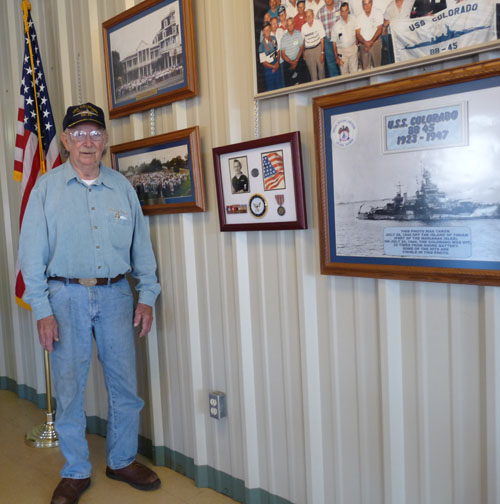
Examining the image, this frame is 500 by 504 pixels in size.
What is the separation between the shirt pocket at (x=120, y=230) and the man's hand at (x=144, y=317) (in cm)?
31

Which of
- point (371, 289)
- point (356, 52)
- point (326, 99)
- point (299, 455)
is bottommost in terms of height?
point (299, 455)

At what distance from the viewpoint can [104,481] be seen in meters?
2.51

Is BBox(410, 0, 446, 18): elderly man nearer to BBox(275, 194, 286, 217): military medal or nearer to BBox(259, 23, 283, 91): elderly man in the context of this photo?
BBox(259, 23, 283, 91): elderly man

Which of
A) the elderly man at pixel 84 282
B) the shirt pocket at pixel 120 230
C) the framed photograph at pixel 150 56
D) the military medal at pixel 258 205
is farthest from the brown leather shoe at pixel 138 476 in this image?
the framed photograph at pixel 150 56

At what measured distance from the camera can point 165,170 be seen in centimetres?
236

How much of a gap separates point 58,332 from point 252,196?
1095mm

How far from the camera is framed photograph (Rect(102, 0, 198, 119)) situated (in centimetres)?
218

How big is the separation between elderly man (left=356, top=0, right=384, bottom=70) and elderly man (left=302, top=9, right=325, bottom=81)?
15 cm

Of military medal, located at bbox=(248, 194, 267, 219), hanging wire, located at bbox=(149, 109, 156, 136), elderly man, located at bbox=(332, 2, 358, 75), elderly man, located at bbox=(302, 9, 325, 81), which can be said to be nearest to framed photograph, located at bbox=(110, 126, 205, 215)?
hanging wire, located at bbox=(149, 109, 156, 136)

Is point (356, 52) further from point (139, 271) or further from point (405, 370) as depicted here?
point (139, 271)

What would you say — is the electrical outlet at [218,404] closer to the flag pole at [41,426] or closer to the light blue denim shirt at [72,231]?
the light blue denim shirt at [72,231]

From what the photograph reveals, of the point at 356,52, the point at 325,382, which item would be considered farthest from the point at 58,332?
the point at 356,52

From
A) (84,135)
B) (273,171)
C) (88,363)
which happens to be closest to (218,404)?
(88,363)

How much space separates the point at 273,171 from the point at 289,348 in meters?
0.70
